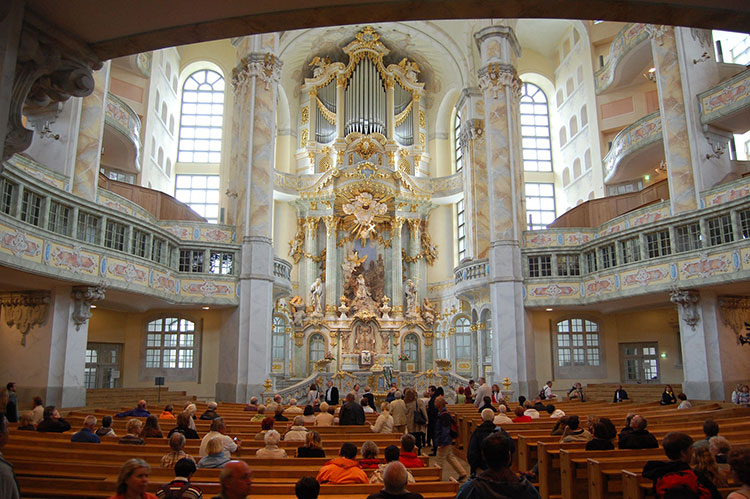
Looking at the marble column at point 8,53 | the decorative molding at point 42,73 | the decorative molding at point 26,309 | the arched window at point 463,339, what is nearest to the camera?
the marble column at point 8,53

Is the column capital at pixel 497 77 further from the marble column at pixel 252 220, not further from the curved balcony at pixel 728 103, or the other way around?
the marble column at pixel 252 220

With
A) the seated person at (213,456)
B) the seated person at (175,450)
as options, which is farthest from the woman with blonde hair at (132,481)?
the seated person at (213,456)

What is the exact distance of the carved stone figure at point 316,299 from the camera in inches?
1345

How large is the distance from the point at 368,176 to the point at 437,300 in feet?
27.7

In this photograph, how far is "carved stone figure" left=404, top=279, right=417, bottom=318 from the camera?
3479cm

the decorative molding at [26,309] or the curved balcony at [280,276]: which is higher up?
the curved balcony at [280,276]

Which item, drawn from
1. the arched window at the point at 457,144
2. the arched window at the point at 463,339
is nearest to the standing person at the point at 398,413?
the arched window at the point at 463,339

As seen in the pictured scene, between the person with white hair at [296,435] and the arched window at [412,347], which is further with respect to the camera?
the arched window at [412,347]

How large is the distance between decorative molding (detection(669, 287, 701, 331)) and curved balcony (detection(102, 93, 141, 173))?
19955 millimetres

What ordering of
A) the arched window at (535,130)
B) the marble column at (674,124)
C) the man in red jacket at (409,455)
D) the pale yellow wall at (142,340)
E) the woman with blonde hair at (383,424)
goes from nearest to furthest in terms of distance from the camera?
1. the man in red jacket at (409,455)
2. the woman with blonde hair at (383,424)
3. the marble column at (674,124)
4. the pale yellow wall at (142,340)
5. the arched window at (535,130)

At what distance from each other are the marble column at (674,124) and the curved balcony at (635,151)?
2644 millimetres

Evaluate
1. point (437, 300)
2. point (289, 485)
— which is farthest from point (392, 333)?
point (289, 485)

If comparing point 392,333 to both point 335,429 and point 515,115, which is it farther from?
point 335,429

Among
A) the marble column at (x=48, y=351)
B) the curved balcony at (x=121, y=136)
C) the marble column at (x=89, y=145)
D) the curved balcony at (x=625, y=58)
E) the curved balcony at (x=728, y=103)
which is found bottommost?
the marble column at (x=48, y=351)
